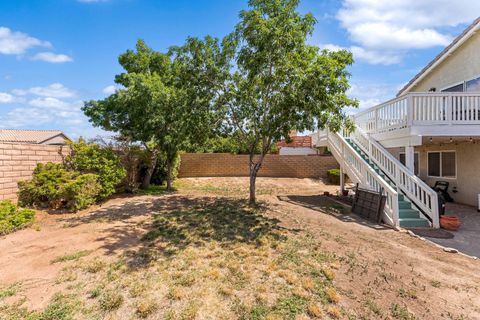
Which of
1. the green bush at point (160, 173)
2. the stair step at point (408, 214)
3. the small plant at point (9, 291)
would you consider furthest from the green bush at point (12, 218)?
the stair step at point (408, 214)

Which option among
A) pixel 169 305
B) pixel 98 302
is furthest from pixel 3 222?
pixel 169 305

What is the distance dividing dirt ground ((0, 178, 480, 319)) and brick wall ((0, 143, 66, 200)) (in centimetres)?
112

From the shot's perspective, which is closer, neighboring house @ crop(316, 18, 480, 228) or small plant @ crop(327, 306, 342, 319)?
small plant @ crop(327, 306, 342, 319)

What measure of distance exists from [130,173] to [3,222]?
604 centimetres

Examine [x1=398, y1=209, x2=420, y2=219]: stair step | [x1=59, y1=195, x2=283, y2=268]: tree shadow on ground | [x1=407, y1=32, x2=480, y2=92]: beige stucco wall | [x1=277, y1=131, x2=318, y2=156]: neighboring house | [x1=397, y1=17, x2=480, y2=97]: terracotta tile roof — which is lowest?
[x1=59, y1=195, x2=283, y2=268]: tree shadow on ground

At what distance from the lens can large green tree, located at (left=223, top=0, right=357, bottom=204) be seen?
6.83 meters

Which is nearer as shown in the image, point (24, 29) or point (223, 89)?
point (223, 89)

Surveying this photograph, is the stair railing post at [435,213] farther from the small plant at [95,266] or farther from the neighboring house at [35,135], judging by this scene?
the neighboring house at [35,135]

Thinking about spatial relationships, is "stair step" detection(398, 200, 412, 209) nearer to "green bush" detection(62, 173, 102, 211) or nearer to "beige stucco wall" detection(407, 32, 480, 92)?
"beige stucco wall" detection(407, 32, 480, 92)

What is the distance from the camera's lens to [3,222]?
601 cm

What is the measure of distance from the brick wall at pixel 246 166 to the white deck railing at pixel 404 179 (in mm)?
7302

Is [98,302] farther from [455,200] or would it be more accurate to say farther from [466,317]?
[455,200]

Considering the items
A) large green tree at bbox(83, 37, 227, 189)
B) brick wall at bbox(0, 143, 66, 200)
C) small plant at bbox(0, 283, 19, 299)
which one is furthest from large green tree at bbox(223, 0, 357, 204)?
brick wall at bbox(0, 143, 66, 200)

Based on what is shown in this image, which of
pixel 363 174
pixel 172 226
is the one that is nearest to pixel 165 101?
pixel 172 226
